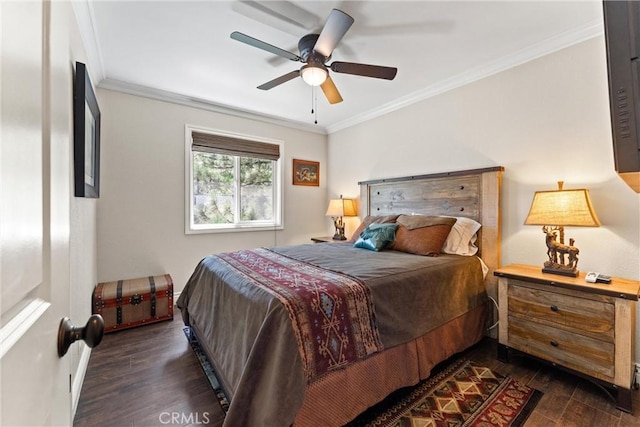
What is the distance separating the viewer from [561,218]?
1862 millimetres

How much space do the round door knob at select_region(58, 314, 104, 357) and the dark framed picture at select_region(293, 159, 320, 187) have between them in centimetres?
388

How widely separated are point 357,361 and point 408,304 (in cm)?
51

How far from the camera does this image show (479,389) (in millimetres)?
1809

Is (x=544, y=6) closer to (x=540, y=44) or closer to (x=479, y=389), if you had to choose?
(x=540, y=44)

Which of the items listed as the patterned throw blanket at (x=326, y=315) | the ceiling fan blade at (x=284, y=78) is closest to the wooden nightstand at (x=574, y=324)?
the patterned throw blanket at (x=326, y=315)

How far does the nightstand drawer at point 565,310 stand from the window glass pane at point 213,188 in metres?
3.39

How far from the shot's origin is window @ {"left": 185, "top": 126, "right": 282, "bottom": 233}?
3547 millimetres

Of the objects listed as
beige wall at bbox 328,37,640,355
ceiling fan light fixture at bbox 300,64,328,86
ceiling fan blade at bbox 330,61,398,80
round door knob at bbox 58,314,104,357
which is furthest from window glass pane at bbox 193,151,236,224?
round door knob at bbox 58,314,104,357

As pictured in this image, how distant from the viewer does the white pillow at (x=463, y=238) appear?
2557mm

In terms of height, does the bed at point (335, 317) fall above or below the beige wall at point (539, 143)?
below

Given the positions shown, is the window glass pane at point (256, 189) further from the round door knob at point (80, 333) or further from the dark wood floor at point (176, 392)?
the round door knob at point (80, 333)

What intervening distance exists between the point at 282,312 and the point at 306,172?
3406 mm

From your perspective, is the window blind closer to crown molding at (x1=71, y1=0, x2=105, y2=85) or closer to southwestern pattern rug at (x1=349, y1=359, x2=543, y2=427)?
crown molding at (x1=71, y1=0, x2=105, y2=85)

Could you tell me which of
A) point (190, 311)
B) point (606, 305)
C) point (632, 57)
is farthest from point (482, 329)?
point (190, 311)
